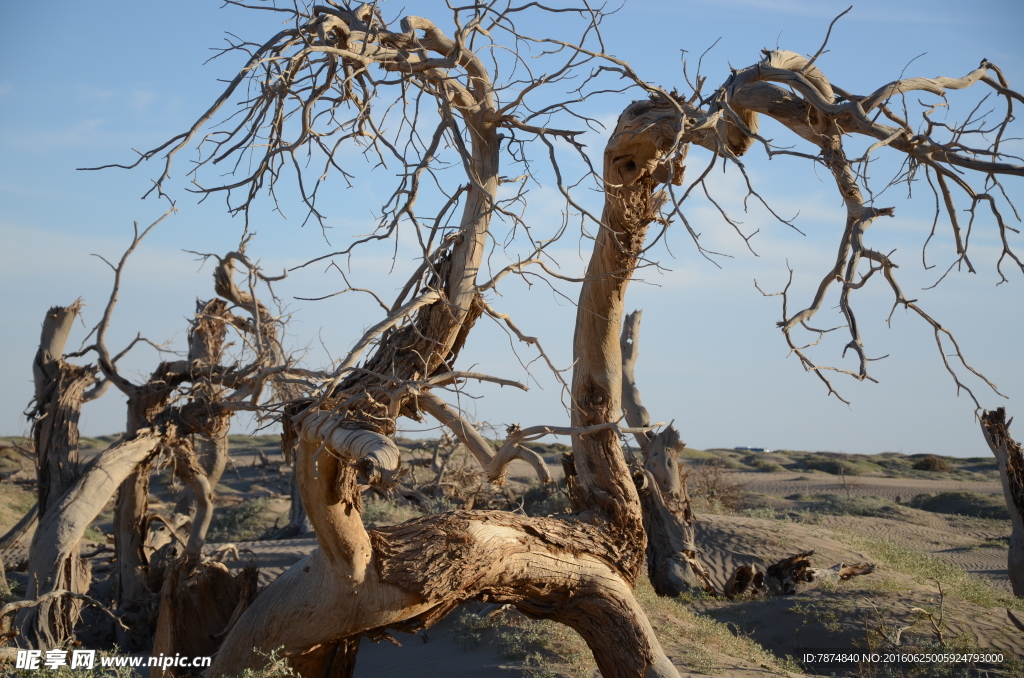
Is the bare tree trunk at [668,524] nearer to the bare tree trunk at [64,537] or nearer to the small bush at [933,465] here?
the bare tree trunk at [64,537]

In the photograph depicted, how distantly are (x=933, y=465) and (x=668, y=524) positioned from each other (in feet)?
111

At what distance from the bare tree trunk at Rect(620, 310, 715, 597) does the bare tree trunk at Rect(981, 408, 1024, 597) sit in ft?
12.0

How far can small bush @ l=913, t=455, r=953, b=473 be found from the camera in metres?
37.0

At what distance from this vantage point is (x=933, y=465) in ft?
124

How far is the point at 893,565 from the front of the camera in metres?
10.9

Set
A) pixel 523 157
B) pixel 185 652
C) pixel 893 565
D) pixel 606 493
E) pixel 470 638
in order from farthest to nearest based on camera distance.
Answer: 1. pixel 893 565
2. pixel 470 638
3. pixel 185 652
4. pixel 606 493
5. pixel 523 157

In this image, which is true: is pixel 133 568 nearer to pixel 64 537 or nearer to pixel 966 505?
pixel 64 537

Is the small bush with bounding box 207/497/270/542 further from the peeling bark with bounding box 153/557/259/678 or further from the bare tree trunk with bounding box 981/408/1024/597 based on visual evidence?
the bare tree trunk with bounding box 981/408/1024/597

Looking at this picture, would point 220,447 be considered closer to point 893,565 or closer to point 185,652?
point 185,652

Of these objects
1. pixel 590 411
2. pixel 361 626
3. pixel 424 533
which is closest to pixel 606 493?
pixel 590 411

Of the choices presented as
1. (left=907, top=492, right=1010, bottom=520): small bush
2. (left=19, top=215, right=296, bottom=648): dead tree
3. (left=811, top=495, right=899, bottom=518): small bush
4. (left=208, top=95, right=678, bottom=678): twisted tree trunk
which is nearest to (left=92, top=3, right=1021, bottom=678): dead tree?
(left=208, top=95, right=678, bottom=678): twisted tree trunk

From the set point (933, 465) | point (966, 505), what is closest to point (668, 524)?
point (966, 505)

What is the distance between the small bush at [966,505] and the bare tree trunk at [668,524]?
14081 millimetres

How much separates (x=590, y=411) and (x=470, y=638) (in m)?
3.16
